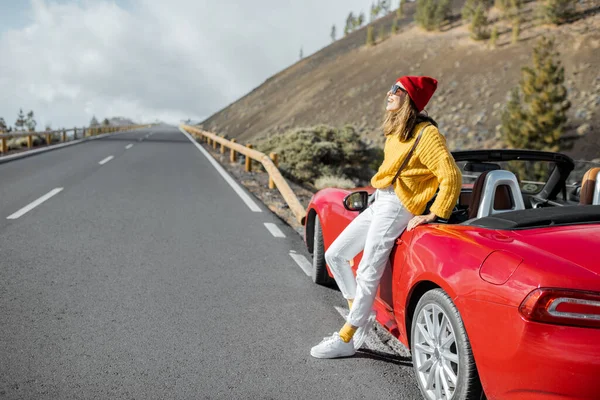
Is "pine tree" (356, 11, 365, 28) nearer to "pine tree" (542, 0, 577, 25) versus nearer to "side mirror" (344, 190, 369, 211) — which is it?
"pine tree" (542, 0, 577, 25)

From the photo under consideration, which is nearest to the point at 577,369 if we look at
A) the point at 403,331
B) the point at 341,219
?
the point at 403,331

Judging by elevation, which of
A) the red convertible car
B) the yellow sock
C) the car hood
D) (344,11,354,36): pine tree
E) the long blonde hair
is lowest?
the yellow sock

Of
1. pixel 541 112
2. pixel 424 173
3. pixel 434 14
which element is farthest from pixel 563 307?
pixel 434 14

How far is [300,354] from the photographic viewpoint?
358 cm

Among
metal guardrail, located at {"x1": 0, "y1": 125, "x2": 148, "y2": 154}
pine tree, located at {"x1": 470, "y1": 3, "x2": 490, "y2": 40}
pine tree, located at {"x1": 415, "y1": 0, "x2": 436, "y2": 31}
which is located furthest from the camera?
pine tree, located at {"x1": 415, "y1": 0, "x2": 436, "y2": 31}

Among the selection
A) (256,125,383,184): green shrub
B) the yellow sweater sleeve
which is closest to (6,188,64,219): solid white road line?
the yellow sweater sleeve

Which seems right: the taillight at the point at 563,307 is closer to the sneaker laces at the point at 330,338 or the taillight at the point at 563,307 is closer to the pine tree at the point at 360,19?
the sneaker laces at the point at 330,338

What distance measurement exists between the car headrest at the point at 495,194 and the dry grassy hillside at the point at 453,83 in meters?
29.8

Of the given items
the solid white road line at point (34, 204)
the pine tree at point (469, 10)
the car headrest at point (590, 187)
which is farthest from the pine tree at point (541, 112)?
the pine tree at point (469, 10)

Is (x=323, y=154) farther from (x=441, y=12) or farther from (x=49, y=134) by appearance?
(x=441, y=12)

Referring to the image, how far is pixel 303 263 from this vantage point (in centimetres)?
593

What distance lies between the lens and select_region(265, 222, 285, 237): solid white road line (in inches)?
290

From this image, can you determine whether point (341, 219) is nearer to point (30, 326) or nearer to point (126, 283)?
point (126, 283)

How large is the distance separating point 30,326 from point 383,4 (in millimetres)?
133183
